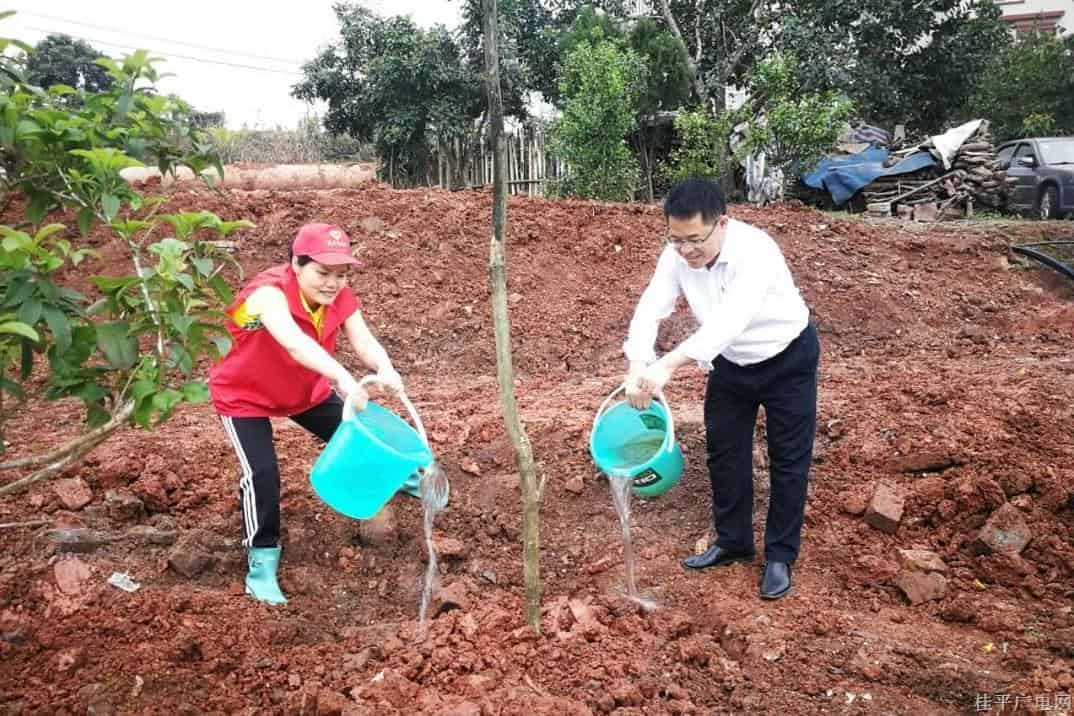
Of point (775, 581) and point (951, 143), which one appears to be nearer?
point (775, 581)

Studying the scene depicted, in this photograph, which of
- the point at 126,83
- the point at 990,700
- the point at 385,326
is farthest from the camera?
the point at 385,326

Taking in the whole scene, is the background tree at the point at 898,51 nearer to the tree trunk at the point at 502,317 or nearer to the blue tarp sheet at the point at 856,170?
the blue tarp sheet at the point at 856,170

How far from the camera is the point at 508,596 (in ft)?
10.1

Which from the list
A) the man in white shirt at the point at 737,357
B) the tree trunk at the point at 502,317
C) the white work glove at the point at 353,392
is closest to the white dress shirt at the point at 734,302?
the man in white shirt at the point at 737,357

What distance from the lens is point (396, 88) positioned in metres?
14.7

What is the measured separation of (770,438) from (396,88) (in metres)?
13.0

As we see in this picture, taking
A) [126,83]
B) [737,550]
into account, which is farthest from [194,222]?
[737,550]

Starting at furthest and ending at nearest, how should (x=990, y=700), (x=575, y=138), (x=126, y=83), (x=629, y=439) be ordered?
1. (x=575, y=138)
2. (x=629, y=439)
3. (x=990, y=700)
4. (x=126, y=83)

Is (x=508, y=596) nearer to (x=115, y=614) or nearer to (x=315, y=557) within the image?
(x=315, y=557)

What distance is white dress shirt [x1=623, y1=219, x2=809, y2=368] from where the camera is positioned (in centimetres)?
268

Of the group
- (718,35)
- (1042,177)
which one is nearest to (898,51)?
(718,35)

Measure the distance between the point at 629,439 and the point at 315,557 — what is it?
4.71 feet

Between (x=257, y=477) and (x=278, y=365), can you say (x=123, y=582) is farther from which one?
(x=278, y=365)

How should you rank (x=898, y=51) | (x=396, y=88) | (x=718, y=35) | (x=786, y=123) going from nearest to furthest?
(x=786, y=123) → (x=718, y=35) → (x=396, y=88) → (x=898, y=51)
